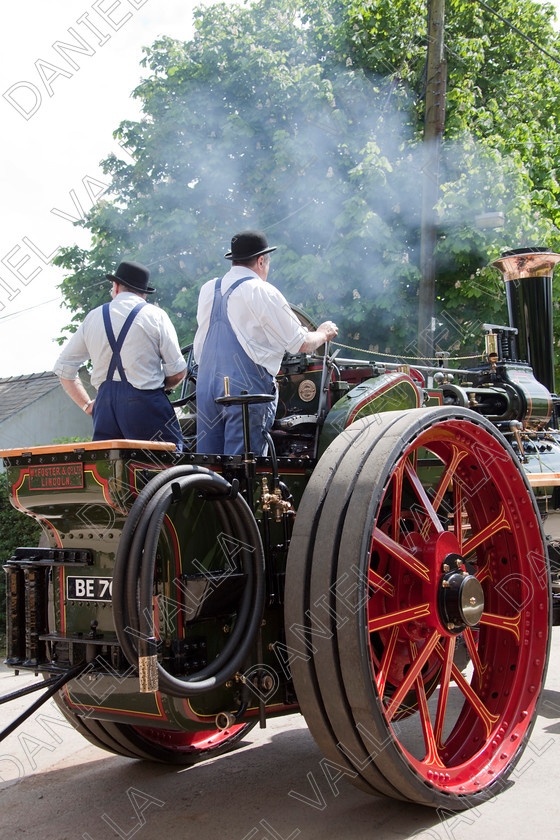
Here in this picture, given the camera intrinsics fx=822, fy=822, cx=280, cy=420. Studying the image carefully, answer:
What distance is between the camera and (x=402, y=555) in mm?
2957

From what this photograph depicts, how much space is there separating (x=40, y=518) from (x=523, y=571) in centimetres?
196

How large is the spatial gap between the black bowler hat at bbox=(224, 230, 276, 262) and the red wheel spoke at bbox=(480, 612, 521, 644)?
1.76 metres

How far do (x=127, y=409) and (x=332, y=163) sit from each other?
795cm

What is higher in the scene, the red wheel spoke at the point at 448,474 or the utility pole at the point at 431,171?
→ the utility pole at the point at 431,171

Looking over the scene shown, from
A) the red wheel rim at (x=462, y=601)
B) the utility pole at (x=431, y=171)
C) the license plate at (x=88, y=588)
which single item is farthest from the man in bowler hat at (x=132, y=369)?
the utility pole at (x=431, y=171)

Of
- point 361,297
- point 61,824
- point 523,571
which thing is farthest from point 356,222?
point 61,824

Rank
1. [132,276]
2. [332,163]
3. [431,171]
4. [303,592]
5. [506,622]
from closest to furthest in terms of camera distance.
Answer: [303,592], [506,622], [132,276], [431,171], [332,163]

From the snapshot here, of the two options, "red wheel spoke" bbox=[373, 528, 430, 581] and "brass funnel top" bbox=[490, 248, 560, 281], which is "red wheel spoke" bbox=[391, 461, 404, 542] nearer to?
"red wheel spoke" bbox=[373, 528, 430, 581]

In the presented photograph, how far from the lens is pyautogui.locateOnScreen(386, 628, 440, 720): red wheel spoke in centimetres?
275

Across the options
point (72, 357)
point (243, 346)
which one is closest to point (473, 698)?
point (243, 346)

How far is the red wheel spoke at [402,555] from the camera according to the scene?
284cm

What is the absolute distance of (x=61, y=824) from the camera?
9.88ft

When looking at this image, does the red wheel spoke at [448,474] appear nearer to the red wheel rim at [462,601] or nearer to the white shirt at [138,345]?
the red wheel rim at [462,601]

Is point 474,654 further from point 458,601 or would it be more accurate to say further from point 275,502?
point 275,502
